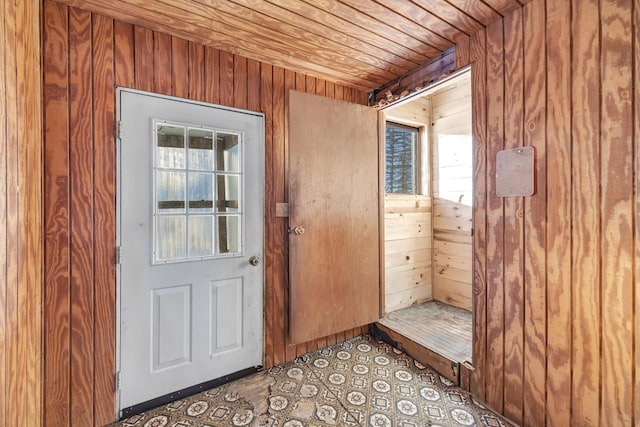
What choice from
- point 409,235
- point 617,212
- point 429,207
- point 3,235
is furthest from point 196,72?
point 429,207

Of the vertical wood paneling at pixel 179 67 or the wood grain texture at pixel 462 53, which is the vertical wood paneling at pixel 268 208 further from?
the wood grain texture at pixel 462 53

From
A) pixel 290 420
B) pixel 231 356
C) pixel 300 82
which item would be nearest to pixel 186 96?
pixel 300 82

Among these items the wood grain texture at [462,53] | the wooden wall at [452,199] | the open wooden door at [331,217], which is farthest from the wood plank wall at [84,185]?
the wooden wall at [452,199]

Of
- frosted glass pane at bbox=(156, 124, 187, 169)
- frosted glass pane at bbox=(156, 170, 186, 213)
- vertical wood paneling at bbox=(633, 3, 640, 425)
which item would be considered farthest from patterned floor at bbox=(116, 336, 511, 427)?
frosted glass pane at bbox=(156, 124, 187, 169)

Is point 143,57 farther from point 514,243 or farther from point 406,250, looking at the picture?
point 406,250

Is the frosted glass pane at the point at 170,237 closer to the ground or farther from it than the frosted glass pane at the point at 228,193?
closer to the ground

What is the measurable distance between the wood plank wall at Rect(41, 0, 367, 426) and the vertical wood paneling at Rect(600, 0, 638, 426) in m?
2.26

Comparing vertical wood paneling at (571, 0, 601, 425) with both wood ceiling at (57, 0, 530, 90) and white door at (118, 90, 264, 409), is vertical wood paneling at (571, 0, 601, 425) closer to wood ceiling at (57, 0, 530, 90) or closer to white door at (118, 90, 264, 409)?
wood ceiling at (57, 0, 530, 90)

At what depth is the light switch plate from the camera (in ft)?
4.84

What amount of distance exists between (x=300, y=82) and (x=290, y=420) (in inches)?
92.8

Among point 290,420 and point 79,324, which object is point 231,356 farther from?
point 79,324

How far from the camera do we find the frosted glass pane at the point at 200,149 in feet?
6.01

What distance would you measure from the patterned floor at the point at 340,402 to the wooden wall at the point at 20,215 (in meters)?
0.73

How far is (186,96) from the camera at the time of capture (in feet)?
5.93
